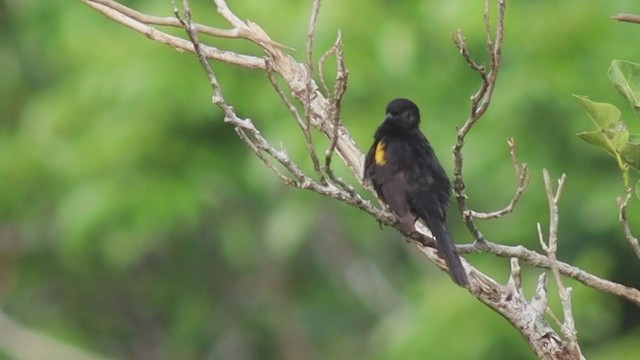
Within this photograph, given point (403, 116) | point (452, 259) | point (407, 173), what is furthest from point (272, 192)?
point (452, 259)

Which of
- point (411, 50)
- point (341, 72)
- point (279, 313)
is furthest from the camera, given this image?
point (279, 313)

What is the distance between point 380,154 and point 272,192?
4.73 m

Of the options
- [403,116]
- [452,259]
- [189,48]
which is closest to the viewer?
[452,259]

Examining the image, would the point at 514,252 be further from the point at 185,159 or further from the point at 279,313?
the point at 279,313

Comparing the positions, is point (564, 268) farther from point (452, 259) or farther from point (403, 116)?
point (403, 116)

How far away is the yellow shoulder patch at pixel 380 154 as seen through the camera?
415 centimetres

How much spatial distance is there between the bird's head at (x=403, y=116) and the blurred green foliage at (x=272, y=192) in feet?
8.02

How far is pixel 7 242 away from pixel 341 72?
8.23 meters

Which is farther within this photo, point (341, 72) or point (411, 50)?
point (411, 50)

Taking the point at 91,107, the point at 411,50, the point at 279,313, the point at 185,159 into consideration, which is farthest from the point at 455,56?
the point at 279,313

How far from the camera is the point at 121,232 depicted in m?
8.62

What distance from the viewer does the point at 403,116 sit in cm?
449

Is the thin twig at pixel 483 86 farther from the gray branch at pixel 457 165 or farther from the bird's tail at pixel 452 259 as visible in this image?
the bird's tail at pixel 452 259

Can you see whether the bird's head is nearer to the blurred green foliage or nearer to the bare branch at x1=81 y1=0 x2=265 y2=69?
the bare branch at x1=81 y1=0 x2=265 y2=69
